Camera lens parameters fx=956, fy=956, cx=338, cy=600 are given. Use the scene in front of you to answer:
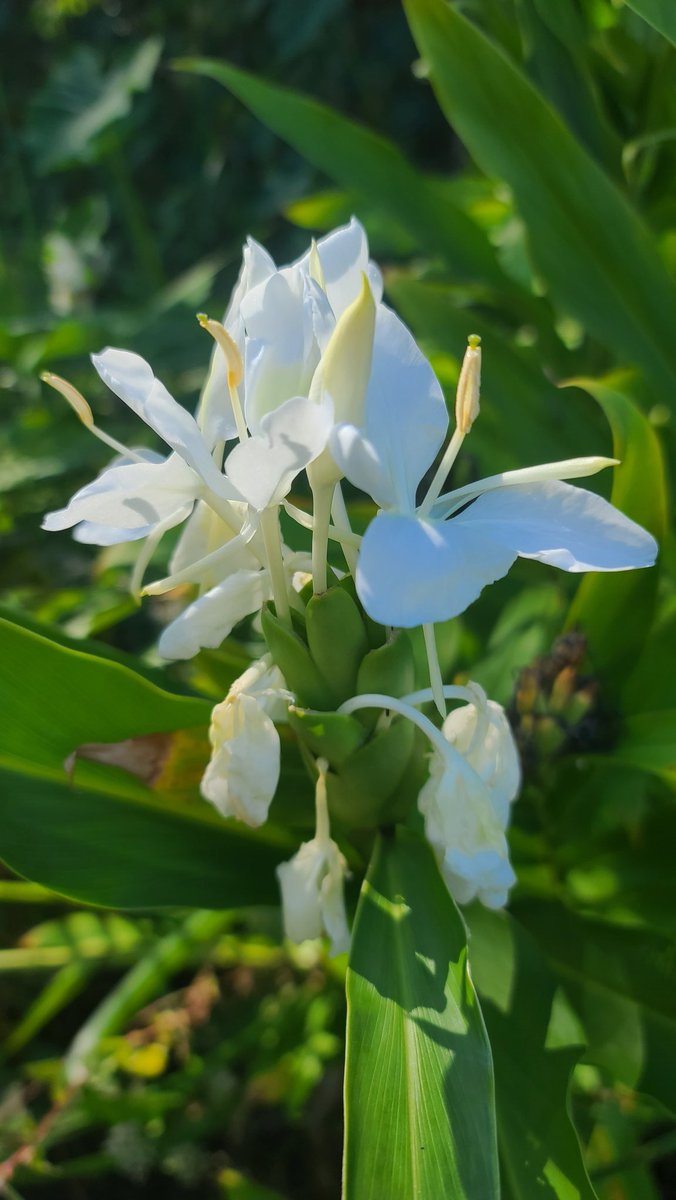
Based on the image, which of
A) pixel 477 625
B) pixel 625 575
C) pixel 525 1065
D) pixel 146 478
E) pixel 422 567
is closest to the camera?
pixel 422 567

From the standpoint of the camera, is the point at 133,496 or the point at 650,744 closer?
the point at 133,496

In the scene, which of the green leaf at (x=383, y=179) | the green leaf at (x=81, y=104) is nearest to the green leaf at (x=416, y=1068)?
the green leaf at (x=383, y=179)

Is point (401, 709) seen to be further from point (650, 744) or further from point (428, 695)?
point (650, 744)

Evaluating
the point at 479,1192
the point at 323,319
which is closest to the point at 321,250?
the point at 323,319

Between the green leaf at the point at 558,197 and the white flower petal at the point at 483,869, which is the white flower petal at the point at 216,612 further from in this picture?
the green leaf at the point at 558,197

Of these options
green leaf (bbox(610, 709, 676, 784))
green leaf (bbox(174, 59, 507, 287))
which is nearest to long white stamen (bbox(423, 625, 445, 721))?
green leaf (bbox(610, 709, 676, 784))

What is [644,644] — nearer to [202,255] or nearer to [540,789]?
[540,789]

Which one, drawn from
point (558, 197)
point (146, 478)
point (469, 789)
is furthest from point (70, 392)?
point (558, 197)
